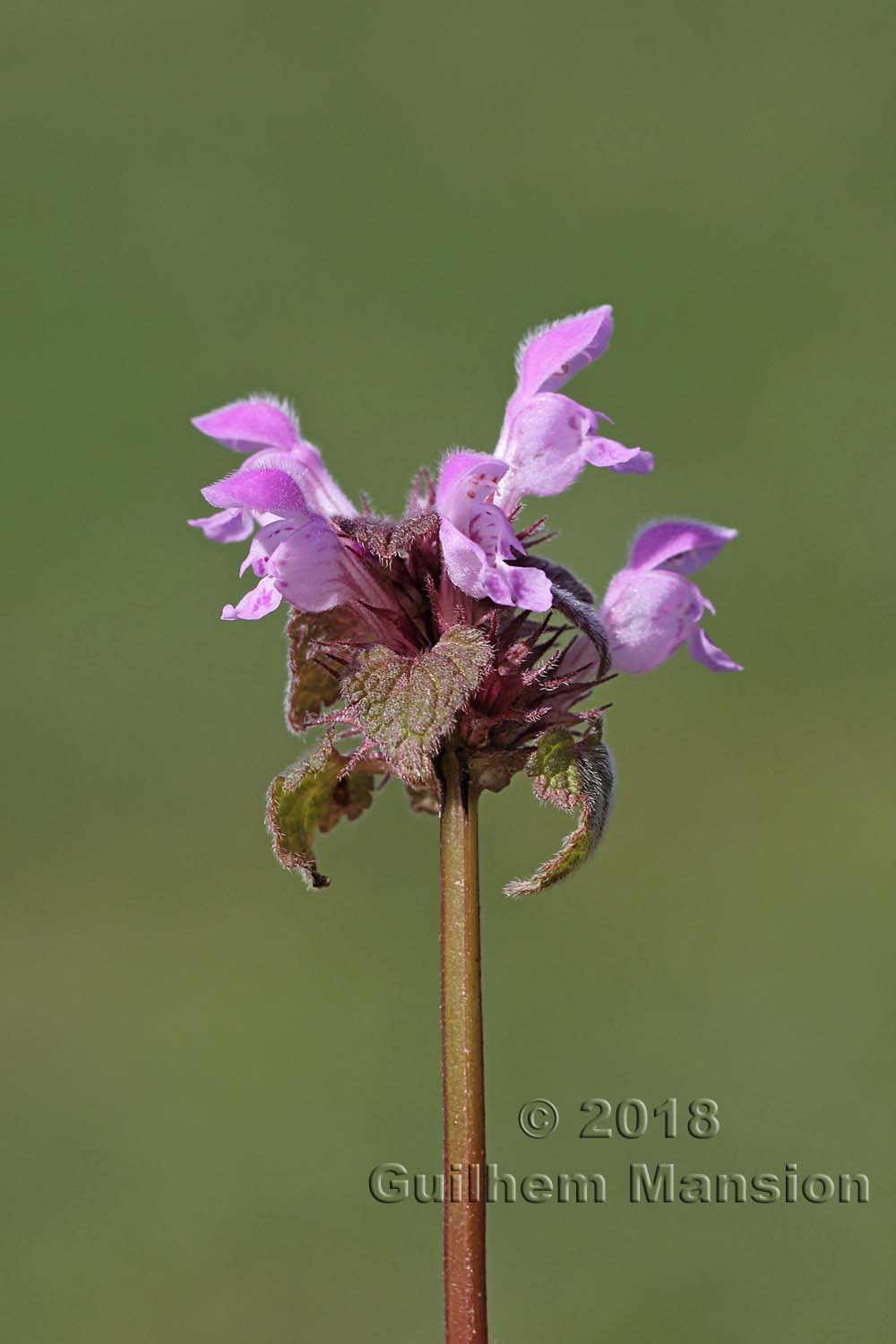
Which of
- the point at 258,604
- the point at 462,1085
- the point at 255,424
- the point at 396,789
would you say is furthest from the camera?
the point at 396,789

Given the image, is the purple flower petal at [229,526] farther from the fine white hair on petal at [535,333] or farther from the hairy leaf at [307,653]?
the fine white hair on petal at [535,333]

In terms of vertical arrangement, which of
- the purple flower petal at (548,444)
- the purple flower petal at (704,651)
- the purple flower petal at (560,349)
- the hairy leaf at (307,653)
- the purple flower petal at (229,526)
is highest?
the purple flower petal at (560,349)

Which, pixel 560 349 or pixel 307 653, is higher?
pixel 560 349

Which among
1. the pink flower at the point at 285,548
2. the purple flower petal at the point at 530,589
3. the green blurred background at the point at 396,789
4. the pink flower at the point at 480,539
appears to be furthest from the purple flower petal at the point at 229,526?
the green blurred background at the point at 396,789

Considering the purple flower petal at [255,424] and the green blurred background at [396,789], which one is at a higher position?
the green blurred background at [396,789]

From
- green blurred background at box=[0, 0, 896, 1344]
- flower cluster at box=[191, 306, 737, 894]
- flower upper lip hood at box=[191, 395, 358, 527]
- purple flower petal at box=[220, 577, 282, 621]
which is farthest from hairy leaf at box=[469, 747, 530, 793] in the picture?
green blurred background at box=[0, 0, 896, 1344]

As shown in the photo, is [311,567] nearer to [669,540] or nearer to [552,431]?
[552,431]

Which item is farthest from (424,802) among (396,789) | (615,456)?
(396,789)
